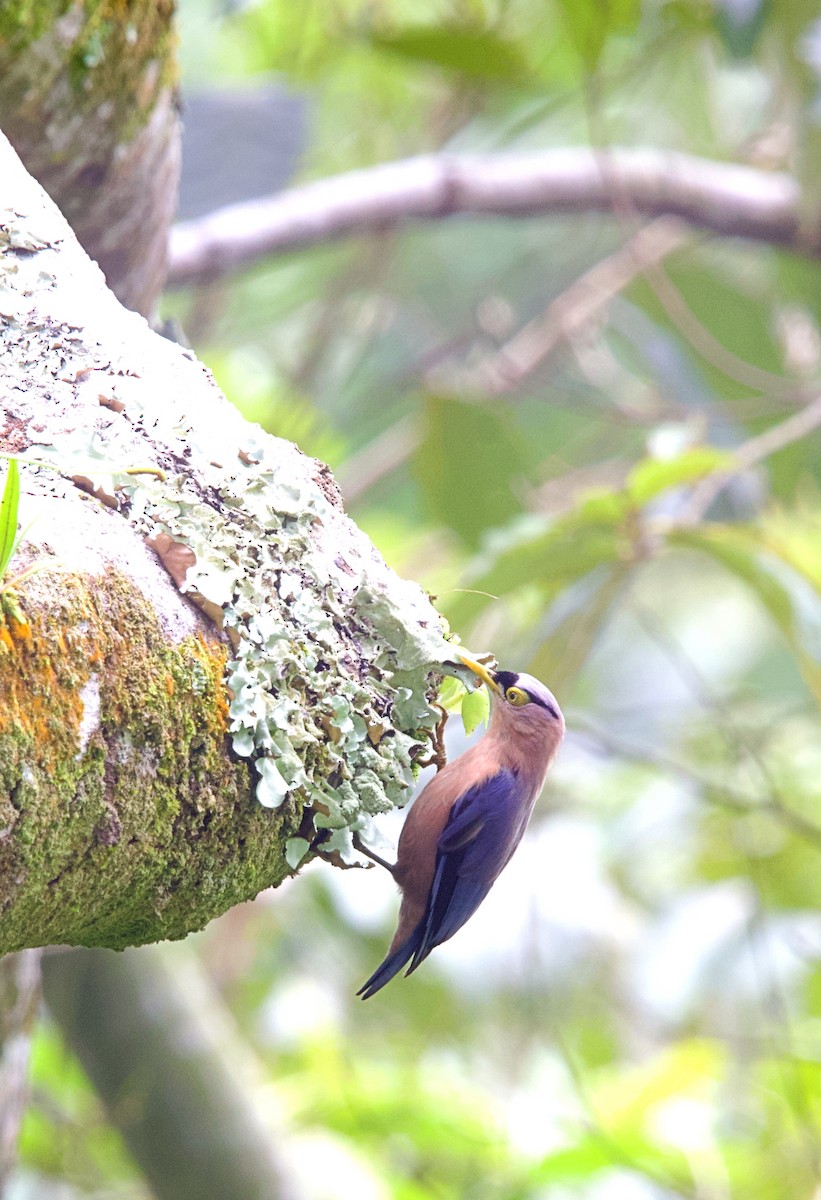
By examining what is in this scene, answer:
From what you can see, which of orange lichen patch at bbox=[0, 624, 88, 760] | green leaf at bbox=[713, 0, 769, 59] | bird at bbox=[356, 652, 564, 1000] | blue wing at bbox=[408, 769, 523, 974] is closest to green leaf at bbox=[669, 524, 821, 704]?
bird at bbox=[356, 652, 564, 1000]

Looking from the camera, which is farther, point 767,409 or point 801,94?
point 767,409

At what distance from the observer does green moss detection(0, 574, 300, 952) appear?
99 centimetres

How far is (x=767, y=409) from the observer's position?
4199 mm

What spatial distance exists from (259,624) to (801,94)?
3102mm

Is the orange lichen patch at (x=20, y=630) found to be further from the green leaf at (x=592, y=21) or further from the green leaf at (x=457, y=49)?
the green leaf at (x=457, y=49)

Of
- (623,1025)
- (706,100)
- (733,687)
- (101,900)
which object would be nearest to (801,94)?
(706,100)

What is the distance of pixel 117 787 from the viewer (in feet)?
3.51

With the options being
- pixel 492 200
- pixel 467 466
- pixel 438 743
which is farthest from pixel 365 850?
pixel 492 200

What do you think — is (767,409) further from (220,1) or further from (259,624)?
(259,624)

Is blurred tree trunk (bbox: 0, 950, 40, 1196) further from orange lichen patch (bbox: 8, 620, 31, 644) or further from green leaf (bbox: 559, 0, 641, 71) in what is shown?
green leaf (bbox: 559, 0, 641, 71)

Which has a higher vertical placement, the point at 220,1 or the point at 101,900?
the point at 220,1

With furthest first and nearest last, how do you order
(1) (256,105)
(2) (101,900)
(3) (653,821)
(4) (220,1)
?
(3) (653,821), (1) (256,105), (4) (220,1), (2) (101,900)

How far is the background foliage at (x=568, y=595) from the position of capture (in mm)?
3096

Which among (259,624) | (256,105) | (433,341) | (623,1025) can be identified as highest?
(259,624)
